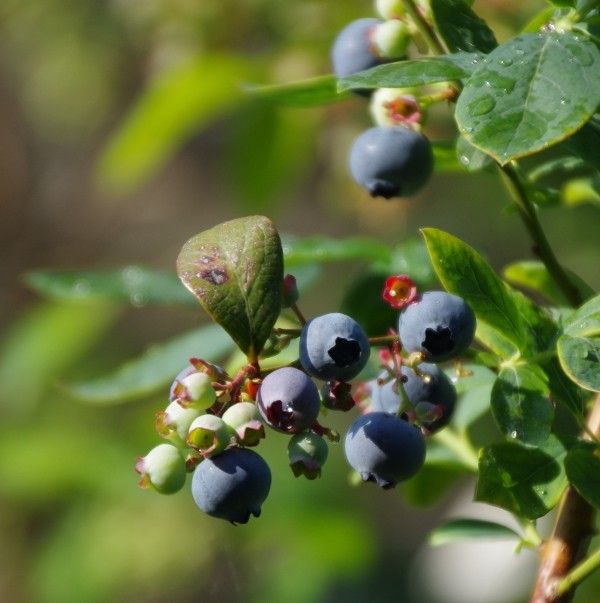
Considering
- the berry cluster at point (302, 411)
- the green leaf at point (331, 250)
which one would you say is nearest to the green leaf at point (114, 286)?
the green leaf at point (331, 250)

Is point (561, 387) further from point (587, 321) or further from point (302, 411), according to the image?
point (302, 411)

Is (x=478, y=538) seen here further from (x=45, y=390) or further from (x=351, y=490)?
(x=45, y=390)

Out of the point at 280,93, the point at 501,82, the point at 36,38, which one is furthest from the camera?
the point at 36,38

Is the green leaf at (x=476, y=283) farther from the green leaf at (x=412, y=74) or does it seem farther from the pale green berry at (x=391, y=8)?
the pale green berry at (x=391, y=8)

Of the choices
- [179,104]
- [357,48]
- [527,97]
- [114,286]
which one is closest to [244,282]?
[527,97]

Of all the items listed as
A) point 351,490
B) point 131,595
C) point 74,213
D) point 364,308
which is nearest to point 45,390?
point 131,595

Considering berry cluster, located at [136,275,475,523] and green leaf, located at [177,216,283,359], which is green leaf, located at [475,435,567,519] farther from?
green leaf, located at [177,216,283,359]
